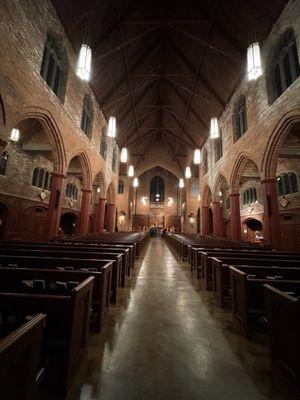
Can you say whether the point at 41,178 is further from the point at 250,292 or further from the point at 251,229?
the point at 251,229

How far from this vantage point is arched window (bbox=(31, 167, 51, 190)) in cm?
1215

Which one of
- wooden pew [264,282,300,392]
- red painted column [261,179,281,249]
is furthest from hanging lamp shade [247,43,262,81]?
wooden pew [264,282,300,392]

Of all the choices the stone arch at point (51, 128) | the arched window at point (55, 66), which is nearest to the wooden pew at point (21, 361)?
the stone arch at point (51, 128)

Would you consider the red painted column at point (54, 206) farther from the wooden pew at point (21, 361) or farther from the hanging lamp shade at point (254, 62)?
the hanging lamp shade at point (254, 62)

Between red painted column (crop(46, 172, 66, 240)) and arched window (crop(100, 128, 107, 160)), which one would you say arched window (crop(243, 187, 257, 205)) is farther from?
red painted column (crop(46, 172, 66, 240))

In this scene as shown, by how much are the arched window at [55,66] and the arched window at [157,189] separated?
22.1 meters

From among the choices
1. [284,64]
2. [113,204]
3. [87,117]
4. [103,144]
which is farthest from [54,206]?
[284,64]

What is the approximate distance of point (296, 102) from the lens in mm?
6121

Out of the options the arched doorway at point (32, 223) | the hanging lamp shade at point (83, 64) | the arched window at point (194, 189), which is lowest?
the arched doorway at point (32, 223)

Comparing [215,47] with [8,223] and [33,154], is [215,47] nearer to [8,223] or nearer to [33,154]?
[33,154]

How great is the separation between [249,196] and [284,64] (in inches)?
401

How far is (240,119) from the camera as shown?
1021 cm

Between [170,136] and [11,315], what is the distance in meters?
20.6

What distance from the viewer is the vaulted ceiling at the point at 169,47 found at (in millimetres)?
7477
